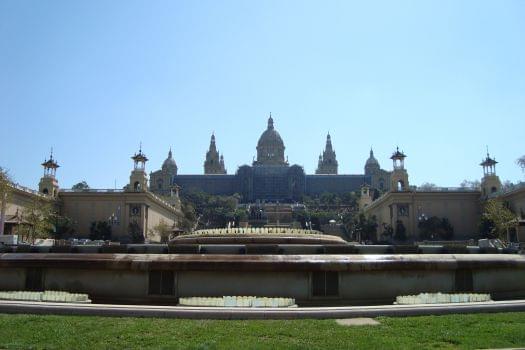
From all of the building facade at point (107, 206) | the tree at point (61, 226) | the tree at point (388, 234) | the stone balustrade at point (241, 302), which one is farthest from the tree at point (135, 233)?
the stone balustrade at point (241, 302)

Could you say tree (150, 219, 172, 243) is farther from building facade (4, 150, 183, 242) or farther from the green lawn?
the green lawn

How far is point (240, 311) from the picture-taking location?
10.7 meters

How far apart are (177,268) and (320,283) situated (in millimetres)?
3432

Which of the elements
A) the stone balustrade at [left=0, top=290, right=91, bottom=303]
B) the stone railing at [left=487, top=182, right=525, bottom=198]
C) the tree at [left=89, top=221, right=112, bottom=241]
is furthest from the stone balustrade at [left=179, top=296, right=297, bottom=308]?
the tree at [left=89, top=221, right=112, bottom=241]

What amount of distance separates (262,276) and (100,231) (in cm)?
7879

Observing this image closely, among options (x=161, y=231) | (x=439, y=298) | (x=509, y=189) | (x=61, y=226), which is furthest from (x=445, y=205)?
(x=439, y=298)

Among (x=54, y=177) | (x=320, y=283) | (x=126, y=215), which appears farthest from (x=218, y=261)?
(x=54, y=177)

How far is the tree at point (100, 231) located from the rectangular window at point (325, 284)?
78491 millimetres

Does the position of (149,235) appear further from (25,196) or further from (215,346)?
(215,346)

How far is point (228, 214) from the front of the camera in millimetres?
152000

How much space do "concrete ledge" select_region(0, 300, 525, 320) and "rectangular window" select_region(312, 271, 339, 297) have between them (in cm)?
149

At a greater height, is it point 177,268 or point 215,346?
point 177,268

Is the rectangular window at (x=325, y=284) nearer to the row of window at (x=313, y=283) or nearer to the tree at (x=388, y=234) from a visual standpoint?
the row of window at (x=313, y=283)

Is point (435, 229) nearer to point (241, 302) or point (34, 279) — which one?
point (241, 302)
